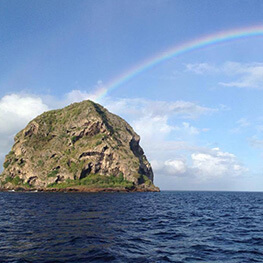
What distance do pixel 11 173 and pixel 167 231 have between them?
643 ft

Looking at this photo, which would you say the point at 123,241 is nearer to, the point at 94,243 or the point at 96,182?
the point at 94,243

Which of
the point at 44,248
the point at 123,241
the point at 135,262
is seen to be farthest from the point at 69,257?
the point at 123,241

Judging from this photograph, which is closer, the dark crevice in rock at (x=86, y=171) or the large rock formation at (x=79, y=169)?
the large rock formation at (x=79, y=169)

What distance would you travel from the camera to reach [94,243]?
20953 millimetres

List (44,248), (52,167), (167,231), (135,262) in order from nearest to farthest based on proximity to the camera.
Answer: (135,262), (44,248), (167,231), (52,167)

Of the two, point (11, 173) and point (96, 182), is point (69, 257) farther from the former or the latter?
point (11, 173)

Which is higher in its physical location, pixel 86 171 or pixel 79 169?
pixel 79 169

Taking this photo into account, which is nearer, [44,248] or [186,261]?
[186,261]

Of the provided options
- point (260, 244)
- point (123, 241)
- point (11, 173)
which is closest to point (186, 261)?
→ point (123, 241)

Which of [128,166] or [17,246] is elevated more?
[128,166]

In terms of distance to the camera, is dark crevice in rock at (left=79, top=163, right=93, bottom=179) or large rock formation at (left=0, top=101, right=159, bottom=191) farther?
dark crevice in rock at (left=79, top=163, right=93, bottom=179)

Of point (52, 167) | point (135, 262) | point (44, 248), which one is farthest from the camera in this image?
point (52, 167)

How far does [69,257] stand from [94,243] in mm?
4323

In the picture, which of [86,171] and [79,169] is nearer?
[79,169]
